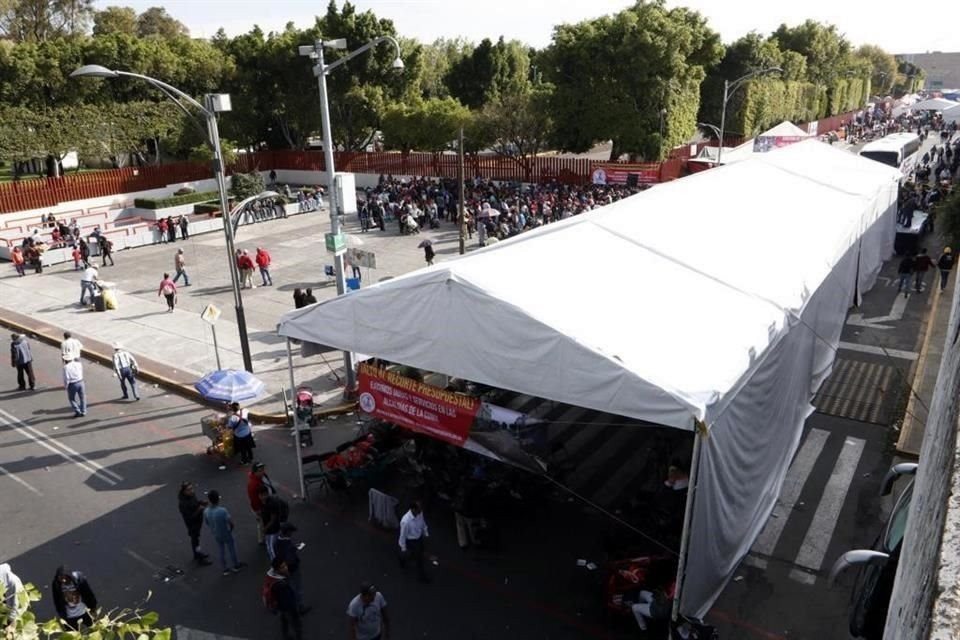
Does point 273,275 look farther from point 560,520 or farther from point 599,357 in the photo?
point 599,357

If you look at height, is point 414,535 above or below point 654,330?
below

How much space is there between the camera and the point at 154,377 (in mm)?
15625

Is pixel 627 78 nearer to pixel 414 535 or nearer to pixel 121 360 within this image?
pixel 121 360

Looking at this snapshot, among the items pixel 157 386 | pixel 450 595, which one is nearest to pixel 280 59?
pixel 157 386

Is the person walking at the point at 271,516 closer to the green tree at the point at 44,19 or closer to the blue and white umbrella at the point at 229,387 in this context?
the blue and white umbrella at the point at 229,387

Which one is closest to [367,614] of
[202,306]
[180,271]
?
[202,306]

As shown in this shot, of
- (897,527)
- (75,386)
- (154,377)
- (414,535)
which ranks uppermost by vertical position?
(897,527)

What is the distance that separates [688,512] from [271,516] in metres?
5.39

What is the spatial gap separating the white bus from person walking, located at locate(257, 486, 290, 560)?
37811 millimetres

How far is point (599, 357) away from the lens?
7.58 m

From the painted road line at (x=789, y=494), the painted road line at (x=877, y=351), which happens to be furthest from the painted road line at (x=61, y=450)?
the painted road line at (x=877, y=351)

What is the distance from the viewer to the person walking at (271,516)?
340 inches

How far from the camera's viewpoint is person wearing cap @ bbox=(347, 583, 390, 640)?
7.20m

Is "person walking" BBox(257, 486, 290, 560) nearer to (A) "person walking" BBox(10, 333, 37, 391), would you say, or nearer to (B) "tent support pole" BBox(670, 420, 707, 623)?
(B) "tent support pole" BBox(670, 420, 707, 623)
